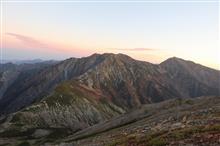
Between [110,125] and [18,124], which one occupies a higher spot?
[110,125]

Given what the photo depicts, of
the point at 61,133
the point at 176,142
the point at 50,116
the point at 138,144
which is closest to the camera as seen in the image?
the point at 176,142

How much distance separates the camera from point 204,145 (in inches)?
1179

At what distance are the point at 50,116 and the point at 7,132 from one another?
35.9 metres

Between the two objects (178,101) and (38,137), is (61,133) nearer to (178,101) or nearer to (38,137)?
(38,137)

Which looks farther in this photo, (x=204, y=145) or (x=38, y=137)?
(x=38, y=137)

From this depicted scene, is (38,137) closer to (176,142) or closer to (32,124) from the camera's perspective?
(32,124)

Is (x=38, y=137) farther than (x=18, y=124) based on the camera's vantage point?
No

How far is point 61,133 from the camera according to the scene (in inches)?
6644

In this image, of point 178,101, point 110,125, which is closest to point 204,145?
point 110,125

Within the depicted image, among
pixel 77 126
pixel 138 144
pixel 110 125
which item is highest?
pixel 138 144

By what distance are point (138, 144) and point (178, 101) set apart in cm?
12103

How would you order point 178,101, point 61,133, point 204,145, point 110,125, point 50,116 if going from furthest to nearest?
point 50,116, point 61,133, point 178,101, point 110,125, point 204,145

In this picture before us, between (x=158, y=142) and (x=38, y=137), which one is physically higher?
(x=158, y=142)

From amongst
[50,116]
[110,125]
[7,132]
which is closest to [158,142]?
[110,125]
